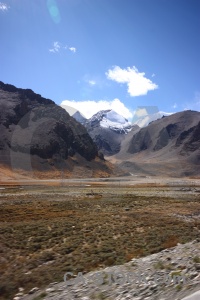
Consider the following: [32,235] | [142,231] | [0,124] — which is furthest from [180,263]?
[0,124]

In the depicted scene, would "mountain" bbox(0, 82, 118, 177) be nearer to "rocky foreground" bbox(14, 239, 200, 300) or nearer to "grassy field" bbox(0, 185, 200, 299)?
"grassy field" bbox(0, 185, 200, 299)

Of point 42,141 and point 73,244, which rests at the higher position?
point 42,141

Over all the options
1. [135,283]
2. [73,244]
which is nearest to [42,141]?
[73,244]

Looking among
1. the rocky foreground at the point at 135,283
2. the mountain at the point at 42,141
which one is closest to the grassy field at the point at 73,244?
the rocky foreground at the point at 135,283

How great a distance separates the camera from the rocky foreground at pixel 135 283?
10.5 m

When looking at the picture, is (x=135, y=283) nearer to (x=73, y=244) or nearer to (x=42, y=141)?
A: (x=73, y=244)

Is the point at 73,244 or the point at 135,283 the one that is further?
the point at 73,244

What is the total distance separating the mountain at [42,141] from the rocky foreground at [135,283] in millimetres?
127589

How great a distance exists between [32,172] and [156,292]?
132881 mm

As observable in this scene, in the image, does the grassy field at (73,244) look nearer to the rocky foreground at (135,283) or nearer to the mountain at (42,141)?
the rocky foreground at (135,283)

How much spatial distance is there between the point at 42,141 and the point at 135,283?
A: 152430 mm

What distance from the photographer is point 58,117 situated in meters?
188

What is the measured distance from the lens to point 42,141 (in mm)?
160375

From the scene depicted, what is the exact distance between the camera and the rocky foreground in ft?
34.4
